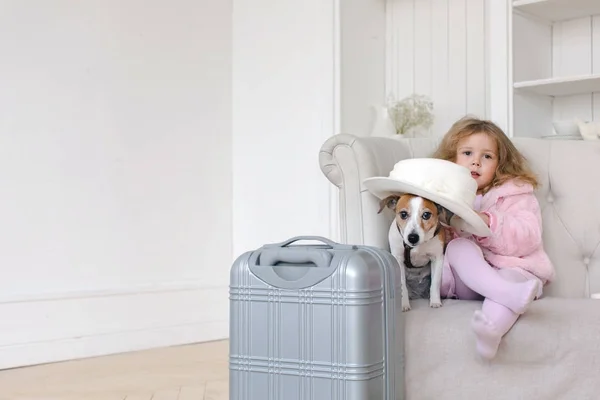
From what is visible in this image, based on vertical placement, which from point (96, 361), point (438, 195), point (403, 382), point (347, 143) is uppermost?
point (347, 143)

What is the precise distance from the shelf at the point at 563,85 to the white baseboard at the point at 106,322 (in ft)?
5.51

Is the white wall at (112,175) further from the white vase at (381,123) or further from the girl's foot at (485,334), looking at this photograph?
the girl's foot at (485,334)

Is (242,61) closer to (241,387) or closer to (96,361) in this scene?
(96,361)

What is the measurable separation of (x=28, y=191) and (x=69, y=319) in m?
0.54

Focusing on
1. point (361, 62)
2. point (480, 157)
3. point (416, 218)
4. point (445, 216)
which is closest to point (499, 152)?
point (480, 157)

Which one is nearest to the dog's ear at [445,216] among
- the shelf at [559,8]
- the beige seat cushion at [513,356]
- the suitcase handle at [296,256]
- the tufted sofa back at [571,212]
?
the beige seat cushion at [513,356]

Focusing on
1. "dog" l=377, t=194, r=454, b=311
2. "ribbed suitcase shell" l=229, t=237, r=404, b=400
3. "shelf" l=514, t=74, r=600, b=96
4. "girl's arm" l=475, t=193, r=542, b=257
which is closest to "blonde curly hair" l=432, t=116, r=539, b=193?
"girl's arm" l=475, t=193, r=542, b=257

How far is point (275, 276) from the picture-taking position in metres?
1.84

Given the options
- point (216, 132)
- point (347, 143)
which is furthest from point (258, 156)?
point (347, 143)

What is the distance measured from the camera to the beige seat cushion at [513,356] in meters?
1.75

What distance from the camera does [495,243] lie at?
6.80 ft

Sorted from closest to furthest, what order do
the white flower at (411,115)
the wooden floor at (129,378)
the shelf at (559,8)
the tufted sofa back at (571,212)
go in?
1. the tufted sofa back at (571,212)
2. the wooden floor at (129,378)
3. the shelf at (559,8)
4. the white flower at (411,115)

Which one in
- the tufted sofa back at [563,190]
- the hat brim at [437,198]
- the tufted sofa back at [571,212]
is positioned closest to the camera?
the hat brim at [437,198]

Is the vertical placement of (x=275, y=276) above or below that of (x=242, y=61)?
below
